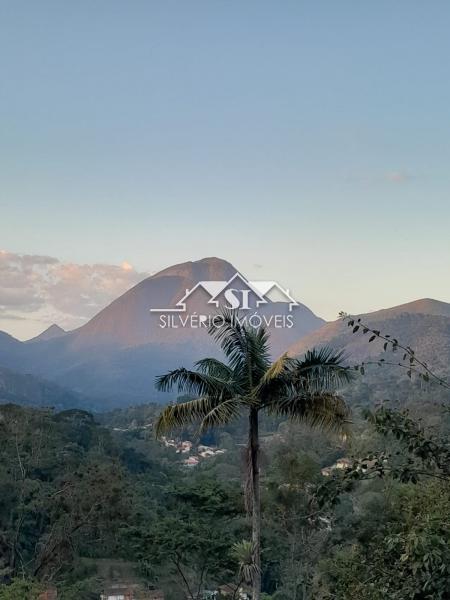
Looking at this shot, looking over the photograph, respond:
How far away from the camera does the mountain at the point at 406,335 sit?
119688 millimetres

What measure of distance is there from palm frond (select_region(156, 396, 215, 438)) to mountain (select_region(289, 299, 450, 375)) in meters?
96.5

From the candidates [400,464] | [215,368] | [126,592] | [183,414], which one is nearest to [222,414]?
[183,414]

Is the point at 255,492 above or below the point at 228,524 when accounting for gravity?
above

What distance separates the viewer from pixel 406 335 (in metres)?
144

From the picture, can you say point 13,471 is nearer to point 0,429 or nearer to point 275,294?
point 0,429

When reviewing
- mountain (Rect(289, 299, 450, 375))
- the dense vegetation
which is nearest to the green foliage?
the dense vegetation

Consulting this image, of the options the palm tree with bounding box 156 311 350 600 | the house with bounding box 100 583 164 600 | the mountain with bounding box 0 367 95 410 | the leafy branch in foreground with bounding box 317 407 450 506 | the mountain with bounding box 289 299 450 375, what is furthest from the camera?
the mountain with bounding box 0 367 95 410

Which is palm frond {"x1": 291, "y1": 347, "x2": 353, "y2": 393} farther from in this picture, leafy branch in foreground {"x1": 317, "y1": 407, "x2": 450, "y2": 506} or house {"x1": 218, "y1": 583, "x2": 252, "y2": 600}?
house {"x1": 218, "y1": 583, "x2": 252, "y2": 600}

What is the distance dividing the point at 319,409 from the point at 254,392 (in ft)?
2.89

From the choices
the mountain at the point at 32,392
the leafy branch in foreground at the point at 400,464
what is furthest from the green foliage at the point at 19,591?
the mountain at the point at 32,392

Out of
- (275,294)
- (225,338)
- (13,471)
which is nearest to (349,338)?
(275,294)

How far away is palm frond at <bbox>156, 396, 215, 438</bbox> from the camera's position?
8.20m

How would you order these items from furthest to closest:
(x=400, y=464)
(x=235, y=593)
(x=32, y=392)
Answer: (x=32, y=392), (x=235, y=593), (x=400, y=464)

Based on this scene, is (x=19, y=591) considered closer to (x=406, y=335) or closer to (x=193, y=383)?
(x=193, y=383)
